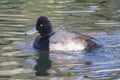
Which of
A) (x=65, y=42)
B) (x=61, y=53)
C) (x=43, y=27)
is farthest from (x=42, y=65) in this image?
(x=43, y=27)

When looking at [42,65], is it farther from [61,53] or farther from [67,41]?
[67,41]

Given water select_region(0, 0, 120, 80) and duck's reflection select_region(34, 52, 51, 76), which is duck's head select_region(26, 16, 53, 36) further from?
duck's reflection select_region(34, 52, 51, 76)

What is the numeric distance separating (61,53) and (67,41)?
0.36 metres

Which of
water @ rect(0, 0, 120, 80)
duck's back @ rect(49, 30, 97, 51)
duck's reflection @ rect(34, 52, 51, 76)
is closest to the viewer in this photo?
water @ rect(0, 0, 120, 80)

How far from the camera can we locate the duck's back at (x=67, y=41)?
39.2 feet

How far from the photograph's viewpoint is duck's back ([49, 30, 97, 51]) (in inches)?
470

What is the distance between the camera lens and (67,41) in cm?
1197

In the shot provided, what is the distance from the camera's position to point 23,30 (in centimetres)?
1353

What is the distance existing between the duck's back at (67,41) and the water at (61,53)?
0.85 ft

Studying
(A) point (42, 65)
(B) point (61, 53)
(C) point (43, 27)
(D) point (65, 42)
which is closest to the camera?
(A) point (42, 65)

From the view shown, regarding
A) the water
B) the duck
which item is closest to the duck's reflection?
the water

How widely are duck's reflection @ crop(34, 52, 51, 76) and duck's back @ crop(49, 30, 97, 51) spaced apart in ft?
1.27

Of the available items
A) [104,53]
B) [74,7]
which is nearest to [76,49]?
[104,53]

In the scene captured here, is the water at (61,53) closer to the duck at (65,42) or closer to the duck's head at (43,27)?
the duck at (65,42)
